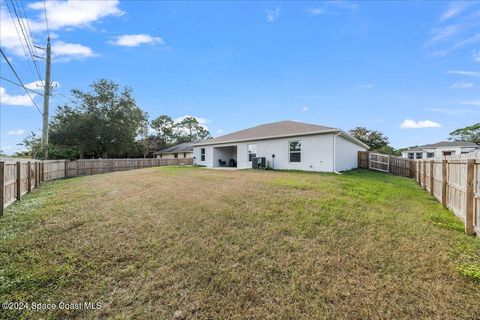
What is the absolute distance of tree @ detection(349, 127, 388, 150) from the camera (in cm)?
3794

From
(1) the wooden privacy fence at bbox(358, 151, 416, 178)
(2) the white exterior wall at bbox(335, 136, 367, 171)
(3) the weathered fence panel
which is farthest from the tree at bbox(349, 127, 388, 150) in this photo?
(3) the weathered fence panel

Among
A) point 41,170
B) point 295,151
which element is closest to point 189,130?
point 41,170

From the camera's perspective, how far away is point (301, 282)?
3.13 meters

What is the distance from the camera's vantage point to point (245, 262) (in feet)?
11.8

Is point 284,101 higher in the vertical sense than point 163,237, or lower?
higher

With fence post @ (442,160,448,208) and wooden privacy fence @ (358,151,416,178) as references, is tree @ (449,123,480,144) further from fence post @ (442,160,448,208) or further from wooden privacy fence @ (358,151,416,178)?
fence post @ (442,160,448,208)

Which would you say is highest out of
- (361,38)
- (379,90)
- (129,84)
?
(129,84)

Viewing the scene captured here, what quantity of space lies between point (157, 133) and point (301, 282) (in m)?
A: 54.0

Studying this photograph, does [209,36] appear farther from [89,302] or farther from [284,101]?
[89,302]

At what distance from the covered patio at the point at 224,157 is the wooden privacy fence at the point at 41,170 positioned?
9245 mm

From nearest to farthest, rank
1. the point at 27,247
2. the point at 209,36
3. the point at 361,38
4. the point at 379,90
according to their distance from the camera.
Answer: the point at 27,247 < the point at 361,38 < the point at 209,36 < the point at 379,90

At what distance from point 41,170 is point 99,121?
1582 centimetres

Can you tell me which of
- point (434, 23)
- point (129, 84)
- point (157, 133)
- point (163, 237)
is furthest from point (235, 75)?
point (157, 133)

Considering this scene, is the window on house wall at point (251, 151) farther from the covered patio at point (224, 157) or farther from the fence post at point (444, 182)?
the fence post at point (444, 182)
